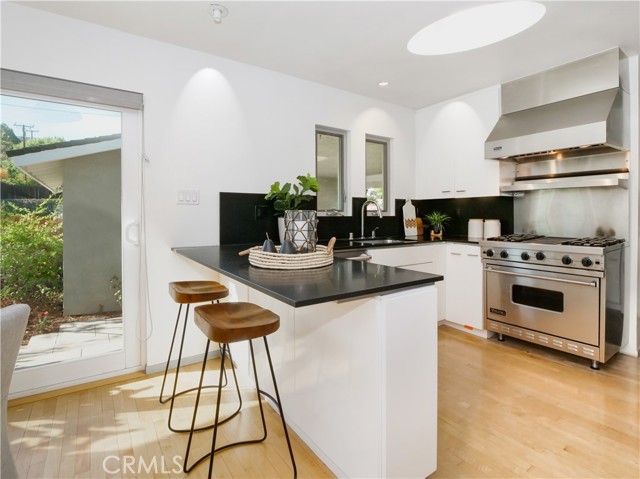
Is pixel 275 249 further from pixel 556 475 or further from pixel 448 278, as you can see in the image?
pixel 448 278

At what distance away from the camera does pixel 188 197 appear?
8.87ft

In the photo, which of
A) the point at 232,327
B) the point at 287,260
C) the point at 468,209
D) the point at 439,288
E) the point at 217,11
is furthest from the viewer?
the point at 468,209

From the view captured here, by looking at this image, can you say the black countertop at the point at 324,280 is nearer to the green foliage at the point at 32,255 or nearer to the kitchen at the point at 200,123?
the kitchen at the point at 200,123

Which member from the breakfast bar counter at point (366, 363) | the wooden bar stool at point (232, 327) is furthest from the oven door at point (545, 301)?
the wooden bar stool at point (232, 327)

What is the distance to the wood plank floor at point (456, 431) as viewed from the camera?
1.59m

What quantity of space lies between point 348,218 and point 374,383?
98.0 inches

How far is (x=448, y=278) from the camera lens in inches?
139

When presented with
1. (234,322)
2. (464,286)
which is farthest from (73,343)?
(464,286)

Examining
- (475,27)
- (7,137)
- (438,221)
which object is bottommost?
(438,221)

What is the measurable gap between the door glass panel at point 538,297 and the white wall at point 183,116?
2147 millimetres

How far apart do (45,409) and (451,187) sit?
12.6 ft

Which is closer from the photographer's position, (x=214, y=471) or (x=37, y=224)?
(x=214, y=471)

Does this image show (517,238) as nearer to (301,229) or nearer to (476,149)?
(476,149)

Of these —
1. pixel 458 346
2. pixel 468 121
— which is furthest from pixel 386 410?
pixel 468 121
